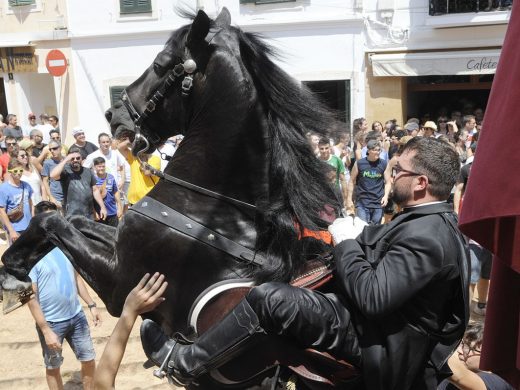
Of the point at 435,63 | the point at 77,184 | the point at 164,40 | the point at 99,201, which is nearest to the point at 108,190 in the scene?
the point at 99,201

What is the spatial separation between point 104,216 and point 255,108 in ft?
18.0

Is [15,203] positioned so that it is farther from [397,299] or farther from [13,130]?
[13,130]

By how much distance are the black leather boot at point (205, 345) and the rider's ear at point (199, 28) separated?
1268mm

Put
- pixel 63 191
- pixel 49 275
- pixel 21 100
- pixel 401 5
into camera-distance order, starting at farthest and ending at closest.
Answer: pixel 21 100 → pixel 401 5 → pixel 63 191 → pixel 49 275

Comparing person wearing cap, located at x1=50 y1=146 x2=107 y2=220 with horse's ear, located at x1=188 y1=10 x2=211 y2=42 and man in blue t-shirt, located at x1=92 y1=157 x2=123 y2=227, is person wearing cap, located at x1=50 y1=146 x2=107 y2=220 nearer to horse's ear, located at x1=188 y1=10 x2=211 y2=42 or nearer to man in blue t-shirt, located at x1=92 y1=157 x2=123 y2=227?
man in blue t-shirt, located at x1=92 y1=157 x2=123 y2=227

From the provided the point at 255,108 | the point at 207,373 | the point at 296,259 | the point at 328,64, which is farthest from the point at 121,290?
the point at 328,64

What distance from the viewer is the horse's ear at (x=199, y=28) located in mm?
2801

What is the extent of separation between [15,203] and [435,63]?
1004 cm

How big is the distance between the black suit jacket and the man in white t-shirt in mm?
6730

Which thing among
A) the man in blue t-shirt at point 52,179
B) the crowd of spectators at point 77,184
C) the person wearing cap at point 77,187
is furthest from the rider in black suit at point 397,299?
the man in blue t-shirt at point 52,179

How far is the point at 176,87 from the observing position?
2959 mm

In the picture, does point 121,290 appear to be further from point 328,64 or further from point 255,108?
point 328,64

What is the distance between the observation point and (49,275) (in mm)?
4734

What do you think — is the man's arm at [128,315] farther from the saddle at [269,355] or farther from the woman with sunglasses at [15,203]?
the woman with sunglasses at [15,203]
